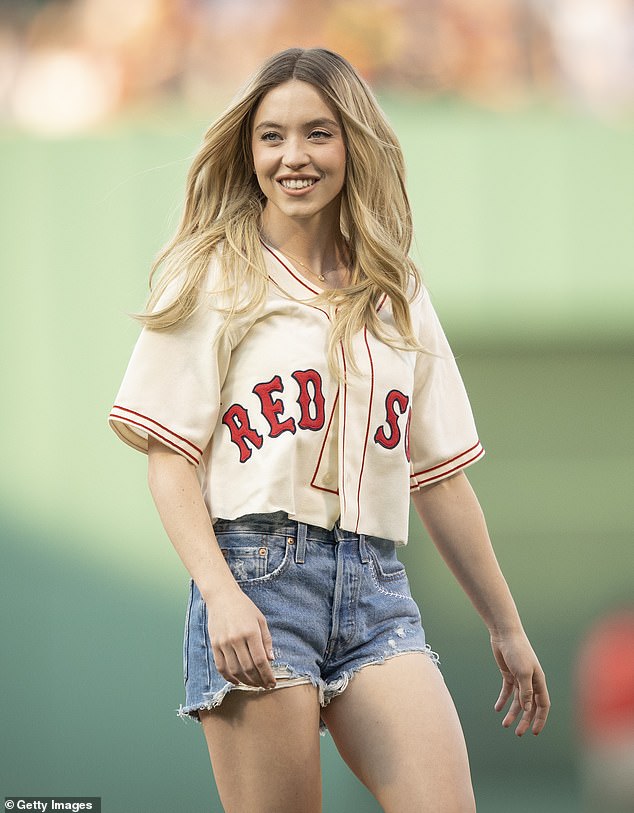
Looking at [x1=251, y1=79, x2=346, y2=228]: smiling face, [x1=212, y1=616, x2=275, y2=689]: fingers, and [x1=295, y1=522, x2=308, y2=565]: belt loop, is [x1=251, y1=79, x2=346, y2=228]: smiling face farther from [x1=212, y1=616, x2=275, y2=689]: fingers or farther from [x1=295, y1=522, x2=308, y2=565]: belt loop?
[x1=212, y1=616, x2=275, y2=689]: fingers

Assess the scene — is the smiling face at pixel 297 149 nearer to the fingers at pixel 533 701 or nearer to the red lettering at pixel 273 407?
the red lettering at pixel 273 407

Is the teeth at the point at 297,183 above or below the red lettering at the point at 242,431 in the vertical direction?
above

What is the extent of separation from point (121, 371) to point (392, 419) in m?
3.52

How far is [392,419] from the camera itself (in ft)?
8.38

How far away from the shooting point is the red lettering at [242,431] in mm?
2447

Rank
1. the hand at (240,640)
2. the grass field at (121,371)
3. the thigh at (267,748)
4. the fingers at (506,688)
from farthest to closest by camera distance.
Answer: the grass field at (121,371) < the fingers at (506,688) < the thigh at (267,748) < the hand at (240,640)

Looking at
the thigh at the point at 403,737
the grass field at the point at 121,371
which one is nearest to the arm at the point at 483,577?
the thigh at the point at 403,737

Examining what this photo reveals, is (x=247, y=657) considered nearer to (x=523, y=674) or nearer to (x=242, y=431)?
(x=242, y=431)

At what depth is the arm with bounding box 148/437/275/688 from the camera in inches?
88.7

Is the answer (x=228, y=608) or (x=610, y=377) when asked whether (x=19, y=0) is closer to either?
(x=610, y=377)

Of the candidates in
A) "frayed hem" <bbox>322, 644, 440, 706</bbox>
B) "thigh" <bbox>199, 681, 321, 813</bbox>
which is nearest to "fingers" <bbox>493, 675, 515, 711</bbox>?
"frayed hem" <bbox>322, 644, 440, 706</bbox>

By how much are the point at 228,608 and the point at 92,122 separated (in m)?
4.24

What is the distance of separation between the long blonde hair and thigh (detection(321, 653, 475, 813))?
1.82ft

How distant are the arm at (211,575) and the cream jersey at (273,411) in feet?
0.16
